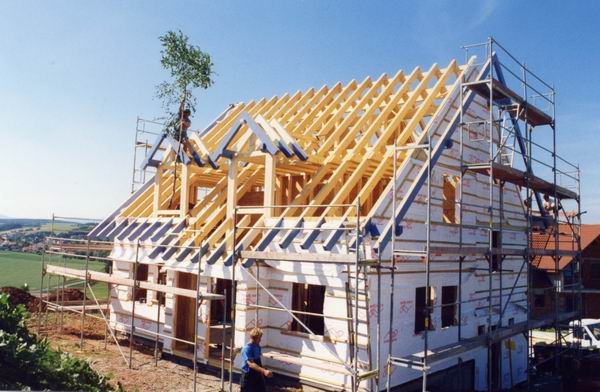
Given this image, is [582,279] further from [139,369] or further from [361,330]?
[139,369]

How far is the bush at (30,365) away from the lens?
279 inches

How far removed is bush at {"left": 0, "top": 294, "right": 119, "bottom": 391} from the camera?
7087 millimetres

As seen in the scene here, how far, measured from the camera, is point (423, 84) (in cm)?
1343

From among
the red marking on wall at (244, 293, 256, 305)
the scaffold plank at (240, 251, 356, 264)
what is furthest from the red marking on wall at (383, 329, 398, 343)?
the red marking on wall at (244, 293, 256, 305)

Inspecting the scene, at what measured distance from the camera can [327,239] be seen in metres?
9.39

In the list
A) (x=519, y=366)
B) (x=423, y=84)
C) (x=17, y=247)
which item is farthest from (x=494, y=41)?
(x=17, y=247)

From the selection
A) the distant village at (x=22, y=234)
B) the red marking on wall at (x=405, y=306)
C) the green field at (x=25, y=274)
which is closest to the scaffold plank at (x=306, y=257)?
the red marking on wall at (x=405, y=306)

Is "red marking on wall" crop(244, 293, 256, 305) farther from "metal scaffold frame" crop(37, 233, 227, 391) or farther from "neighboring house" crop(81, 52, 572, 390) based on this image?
"metal scaffold frame" crop(37, 233, 227, 391)

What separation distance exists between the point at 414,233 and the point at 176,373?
6457 mm

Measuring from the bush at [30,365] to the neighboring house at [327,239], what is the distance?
2.81 meters

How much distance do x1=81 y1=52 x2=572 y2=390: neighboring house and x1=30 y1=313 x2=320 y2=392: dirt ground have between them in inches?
15.2

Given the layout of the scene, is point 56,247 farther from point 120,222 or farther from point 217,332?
point 217,332

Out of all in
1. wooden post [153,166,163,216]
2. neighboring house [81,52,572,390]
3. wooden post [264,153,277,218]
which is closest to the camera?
neighboring house [81,52,572,390]

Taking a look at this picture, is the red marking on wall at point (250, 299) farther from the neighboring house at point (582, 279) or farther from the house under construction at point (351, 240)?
the neighboring house at point (582, 279)
